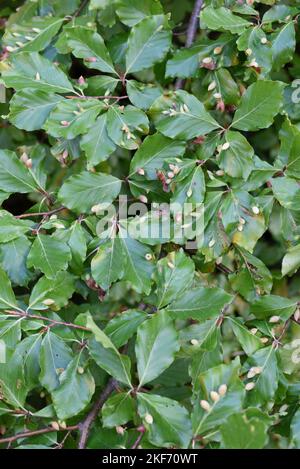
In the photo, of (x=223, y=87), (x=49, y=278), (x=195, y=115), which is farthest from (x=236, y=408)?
(x=223, y=87)

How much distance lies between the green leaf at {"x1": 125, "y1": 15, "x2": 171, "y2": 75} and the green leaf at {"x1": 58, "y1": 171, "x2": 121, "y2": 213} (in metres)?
0.23

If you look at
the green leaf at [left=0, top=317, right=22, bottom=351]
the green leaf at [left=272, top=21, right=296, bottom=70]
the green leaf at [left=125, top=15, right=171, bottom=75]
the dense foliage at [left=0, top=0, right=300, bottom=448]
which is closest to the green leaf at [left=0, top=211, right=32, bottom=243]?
the dense foliage at [left=0, top=0, right=300, bottom=448]

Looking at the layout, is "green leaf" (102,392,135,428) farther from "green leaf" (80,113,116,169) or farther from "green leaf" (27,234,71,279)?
"green leaf" (80,113,116,169)

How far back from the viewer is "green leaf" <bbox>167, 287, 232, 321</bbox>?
1021mm

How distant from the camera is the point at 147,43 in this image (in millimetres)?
1175

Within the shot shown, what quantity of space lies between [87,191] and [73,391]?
34 cm

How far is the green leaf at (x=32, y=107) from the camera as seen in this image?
45.3 inches

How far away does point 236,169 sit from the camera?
3.47ft

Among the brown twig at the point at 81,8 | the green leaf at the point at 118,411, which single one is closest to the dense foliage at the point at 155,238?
the green leaf at the point at 118,411

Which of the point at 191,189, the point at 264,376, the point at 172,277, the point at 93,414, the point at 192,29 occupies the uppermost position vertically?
the point at 192,29

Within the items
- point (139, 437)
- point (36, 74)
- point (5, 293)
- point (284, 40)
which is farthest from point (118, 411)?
point (284, 40)

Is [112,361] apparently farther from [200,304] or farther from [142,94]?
[142,94]

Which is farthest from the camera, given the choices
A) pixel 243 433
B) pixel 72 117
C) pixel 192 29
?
pixel 192 29
